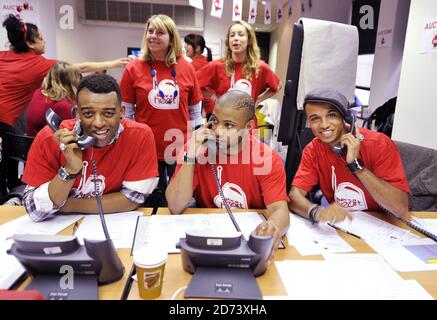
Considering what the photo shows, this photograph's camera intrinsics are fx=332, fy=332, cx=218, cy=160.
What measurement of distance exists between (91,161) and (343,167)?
111 centimetres

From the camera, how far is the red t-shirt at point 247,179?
147 cm

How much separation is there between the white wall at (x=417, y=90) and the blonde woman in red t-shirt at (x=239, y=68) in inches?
42.6

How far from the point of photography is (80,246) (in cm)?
85

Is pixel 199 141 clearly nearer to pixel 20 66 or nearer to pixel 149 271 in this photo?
pixel 149 271

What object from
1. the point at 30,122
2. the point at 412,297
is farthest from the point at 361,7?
the point at 412,297

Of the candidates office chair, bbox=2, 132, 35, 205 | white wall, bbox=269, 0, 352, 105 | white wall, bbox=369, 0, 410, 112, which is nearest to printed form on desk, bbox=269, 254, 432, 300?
office chair, bbox=2, 132, 35, 205

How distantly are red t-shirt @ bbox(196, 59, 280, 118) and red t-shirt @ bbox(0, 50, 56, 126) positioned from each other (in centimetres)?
118

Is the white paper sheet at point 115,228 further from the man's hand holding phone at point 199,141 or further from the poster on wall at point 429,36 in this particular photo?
the poster on wall at point 429,36

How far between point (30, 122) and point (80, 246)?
2.03m

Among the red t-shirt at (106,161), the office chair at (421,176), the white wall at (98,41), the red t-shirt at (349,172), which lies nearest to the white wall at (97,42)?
the white wall at (98,41)

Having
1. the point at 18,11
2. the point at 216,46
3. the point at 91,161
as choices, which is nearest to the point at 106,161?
the point at 91,161

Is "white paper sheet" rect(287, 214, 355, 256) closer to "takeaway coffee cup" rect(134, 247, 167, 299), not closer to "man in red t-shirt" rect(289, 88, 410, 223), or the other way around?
"man in red t-shirt" rect(289, 88, 410, 223)

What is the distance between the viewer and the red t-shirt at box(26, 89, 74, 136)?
2.41m
